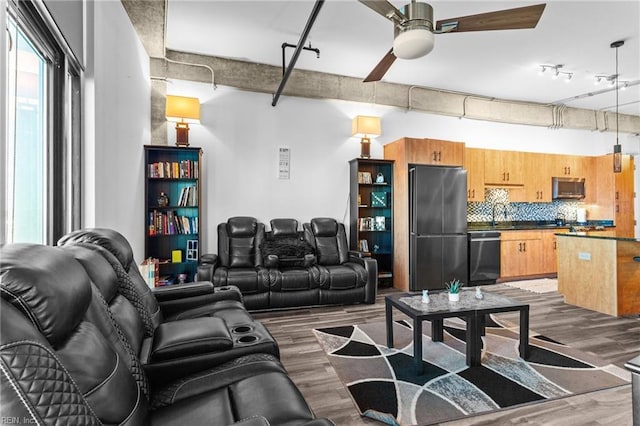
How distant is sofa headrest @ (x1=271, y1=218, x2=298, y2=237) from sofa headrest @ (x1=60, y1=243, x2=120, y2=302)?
2.89 metres

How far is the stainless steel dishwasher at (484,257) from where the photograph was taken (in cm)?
532

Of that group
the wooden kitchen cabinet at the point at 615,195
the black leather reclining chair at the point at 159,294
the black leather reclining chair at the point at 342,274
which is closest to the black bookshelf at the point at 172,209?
the black leather reclining chair at the point at 342,274

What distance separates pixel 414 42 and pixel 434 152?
319 cm

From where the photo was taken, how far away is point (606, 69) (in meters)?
4.93

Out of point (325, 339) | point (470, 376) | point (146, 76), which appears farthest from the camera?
point (146, 76)

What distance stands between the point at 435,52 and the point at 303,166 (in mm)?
2477

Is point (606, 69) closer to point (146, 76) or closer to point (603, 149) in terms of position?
point (603, 149)

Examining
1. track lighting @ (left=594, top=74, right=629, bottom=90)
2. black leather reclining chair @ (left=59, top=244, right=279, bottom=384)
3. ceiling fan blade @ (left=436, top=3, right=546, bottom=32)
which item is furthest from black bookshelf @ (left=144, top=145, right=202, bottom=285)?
track lighting @ (left=594, top=74, right=629, bottom=90)

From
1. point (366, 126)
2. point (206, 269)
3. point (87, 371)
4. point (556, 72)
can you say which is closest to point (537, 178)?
point (556, 72)

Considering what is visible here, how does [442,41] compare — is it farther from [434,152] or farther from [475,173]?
[475,173]

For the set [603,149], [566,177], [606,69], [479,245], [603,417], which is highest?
[606,69]

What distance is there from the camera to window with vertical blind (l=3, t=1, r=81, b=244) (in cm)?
173

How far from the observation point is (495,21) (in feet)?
7.85

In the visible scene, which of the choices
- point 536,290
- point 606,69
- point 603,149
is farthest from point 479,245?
point 603,149
